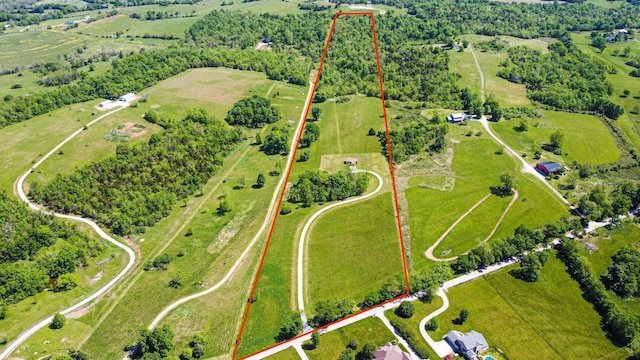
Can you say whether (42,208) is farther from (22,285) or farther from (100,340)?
(100,340)

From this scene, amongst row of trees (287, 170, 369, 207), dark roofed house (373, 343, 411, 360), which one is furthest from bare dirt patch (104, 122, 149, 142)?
dark roofed house (373, 343, 411, 360)

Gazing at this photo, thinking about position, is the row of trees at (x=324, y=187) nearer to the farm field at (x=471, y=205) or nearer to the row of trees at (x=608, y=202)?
the farm field at (x=471, y=205)

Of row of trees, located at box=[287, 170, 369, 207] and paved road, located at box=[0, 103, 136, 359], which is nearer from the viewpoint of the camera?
paved road, located at box=[0, 103, 136, 359]

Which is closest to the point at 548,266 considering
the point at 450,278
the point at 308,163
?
the point at 450,278

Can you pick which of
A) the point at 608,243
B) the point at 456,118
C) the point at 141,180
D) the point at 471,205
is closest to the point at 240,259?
the point at 141,180

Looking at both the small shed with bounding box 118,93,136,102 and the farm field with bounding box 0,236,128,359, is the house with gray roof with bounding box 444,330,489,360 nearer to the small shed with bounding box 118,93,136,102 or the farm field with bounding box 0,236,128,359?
the farm field with bounding box 0,236,128,359

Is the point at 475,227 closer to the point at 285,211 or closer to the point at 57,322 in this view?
the point at 285,211
